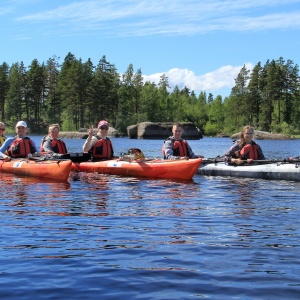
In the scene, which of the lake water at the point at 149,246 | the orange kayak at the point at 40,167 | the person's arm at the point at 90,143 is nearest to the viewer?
the lake water at the point at 149,246

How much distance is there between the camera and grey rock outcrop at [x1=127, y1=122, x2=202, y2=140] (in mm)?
62469

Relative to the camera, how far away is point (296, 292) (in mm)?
5059

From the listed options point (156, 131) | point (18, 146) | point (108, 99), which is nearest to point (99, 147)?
point (18, 146)

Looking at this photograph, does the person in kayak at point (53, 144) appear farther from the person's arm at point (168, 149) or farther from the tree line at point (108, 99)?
the tree line at point (108, 99)

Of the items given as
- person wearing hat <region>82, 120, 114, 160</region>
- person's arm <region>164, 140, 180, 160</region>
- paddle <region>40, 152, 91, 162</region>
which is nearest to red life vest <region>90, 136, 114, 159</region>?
person wearing hat <region>82, 120, 114, 160</region>

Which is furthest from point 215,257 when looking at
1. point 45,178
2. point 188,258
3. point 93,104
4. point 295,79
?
point 295,79

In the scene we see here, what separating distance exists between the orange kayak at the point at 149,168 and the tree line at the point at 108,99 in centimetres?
5716

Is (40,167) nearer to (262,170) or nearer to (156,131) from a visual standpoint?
(262,170)

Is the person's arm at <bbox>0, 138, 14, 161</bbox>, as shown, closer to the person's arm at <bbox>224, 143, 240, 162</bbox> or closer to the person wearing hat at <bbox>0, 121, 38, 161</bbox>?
the person wearing hat at <bbox>0, 121, 38, 161</bbox>

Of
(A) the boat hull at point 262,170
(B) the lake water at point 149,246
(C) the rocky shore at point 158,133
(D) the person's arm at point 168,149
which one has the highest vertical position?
(C) the rocky shore at point 158,133

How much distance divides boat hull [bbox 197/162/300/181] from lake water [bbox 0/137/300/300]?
9.15ft

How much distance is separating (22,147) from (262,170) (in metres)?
6.86

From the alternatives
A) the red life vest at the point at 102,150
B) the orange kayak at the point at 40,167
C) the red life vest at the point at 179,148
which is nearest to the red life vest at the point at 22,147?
the orange kayak at the point at 40,167

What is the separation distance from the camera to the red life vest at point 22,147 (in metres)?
16.0
